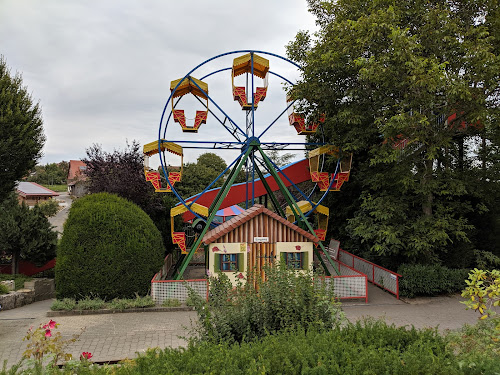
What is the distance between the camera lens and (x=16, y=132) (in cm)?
1523

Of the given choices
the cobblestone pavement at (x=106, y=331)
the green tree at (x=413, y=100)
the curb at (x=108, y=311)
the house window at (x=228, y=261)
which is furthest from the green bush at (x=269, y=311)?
the green tree at (x=413, y=100)

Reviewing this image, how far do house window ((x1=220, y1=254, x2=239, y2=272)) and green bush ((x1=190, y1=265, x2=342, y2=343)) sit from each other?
6.13 m

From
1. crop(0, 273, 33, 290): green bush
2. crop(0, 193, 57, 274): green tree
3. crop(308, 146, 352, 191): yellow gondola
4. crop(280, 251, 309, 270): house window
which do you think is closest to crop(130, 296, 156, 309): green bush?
crop(280, 251, 309, 270): house window

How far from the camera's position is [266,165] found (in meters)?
15.2

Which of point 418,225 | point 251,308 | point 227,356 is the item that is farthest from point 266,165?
point 227,356

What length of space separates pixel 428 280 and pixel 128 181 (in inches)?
522

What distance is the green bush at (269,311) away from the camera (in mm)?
5785

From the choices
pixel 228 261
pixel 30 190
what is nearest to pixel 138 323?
pixel 228 261

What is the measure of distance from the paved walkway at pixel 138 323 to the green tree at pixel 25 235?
3.12 meters

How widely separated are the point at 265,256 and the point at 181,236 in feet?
13.8

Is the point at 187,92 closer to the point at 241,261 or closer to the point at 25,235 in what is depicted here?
the point at 241,261

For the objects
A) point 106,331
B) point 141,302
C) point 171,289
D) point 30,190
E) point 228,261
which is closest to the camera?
point 106,331

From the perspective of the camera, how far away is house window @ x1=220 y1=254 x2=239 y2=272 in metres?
12.4

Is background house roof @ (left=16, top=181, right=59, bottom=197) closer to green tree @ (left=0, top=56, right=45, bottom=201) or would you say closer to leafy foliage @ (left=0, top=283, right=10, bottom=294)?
green tree @ (left=0, top=56, right=45, bottom=201)
